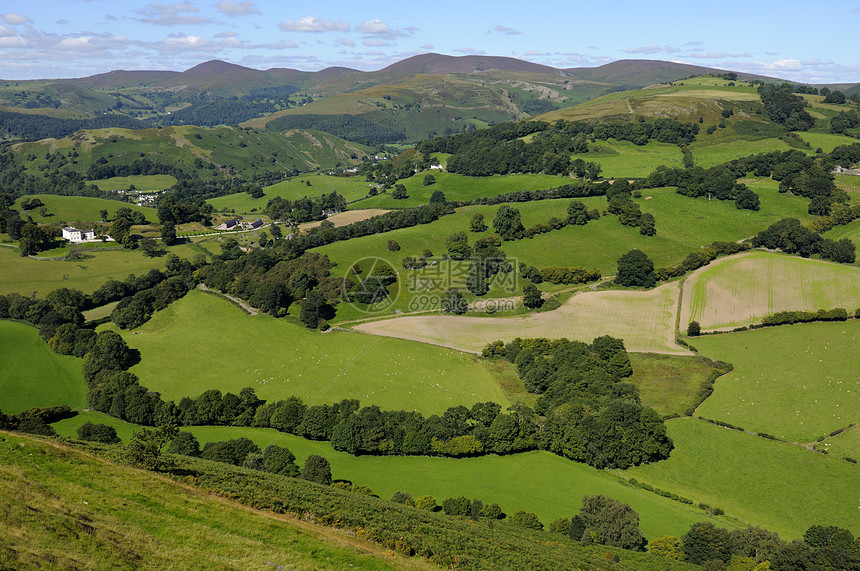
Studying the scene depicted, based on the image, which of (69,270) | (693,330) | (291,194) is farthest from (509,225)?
(291,194)

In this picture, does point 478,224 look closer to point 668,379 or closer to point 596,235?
point 596,235

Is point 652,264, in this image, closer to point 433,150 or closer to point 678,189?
point 678,189

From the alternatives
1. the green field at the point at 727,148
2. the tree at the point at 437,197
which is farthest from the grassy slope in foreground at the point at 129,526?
the green field at the point at 727,148

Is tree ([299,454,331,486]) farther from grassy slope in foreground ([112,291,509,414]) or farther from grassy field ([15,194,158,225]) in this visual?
grassy field ([15,194,158,225])

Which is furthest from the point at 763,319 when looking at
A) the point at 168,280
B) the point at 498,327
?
the point at 168,280

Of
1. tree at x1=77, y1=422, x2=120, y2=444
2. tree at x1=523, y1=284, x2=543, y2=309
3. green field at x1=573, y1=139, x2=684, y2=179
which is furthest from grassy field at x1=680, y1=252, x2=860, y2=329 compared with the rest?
tree at x1=77, y1=422, x2=120, y2=444

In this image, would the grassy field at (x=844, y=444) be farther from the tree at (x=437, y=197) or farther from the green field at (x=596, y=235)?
the tree at (x=437, y=197)
